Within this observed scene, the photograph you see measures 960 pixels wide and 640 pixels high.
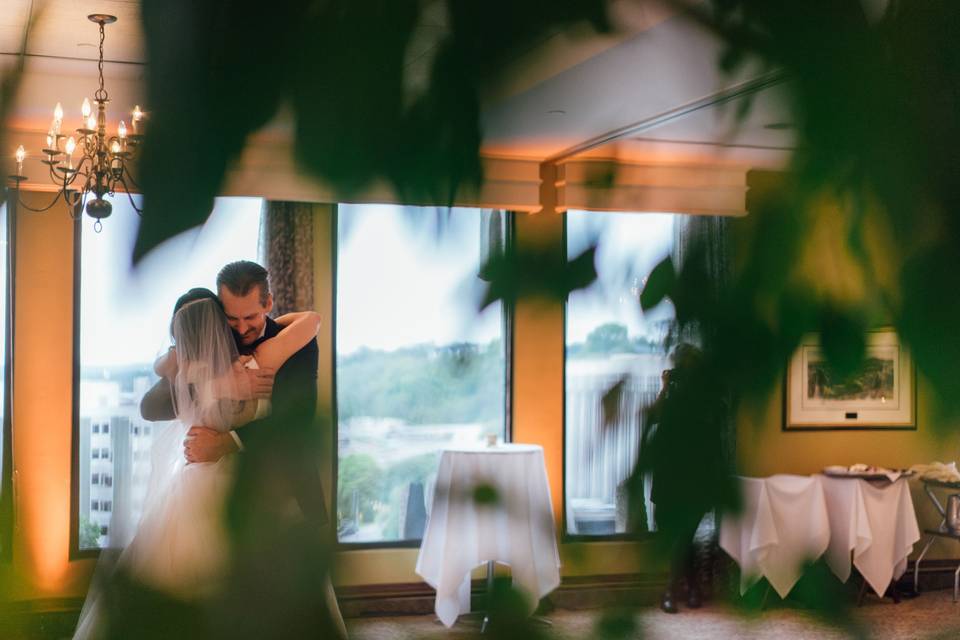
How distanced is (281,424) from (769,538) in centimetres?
15

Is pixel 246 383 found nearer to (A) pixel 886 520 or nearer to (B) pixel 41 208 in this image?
(B) pixel 41 208

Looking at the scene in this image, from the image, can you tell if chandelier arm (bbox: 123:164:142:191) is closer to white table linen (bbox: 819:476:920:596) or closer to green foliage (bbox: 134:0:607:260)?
green foliage (bbox: 134:0:607:260)

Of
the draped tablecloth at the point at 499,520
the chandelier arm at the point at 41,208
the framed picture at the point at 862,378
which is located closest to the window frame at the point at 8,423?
the chandelier arm at the point at 41,208

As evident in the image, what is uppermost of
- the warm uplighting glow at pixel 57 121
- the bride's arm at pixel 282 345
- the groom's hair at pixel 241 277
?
the warm uplighting glow at pixel 57 121

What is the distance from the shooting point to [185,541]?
0.89 feet

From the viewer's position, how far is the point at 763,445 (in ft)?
1.00

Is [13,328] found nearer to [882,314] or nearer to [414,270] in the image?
[414,270]

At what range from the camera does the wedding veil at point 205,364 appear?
239 mm

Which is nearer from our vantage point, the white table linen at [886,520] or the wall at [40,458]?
the wall at [40,458]

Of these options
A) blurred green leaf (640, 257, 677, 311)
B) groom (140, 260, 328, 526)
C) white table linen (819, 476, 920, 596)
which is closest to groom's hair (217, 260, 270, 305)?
groom (140, 260, 328, 526)

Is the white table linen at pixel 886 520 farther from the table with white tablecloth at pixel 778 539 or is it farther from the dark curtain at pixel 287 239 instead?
the dark curtain at pixel 287 239

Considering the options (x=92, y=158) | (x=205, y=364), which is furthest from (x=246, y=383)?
(x=92, y=158)

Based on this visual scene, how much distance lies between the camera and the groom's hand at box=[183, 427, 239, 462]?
25 centimetres

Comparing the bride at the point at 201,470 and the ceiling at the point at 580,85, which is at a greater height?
the ceiling at the point at 580,85
